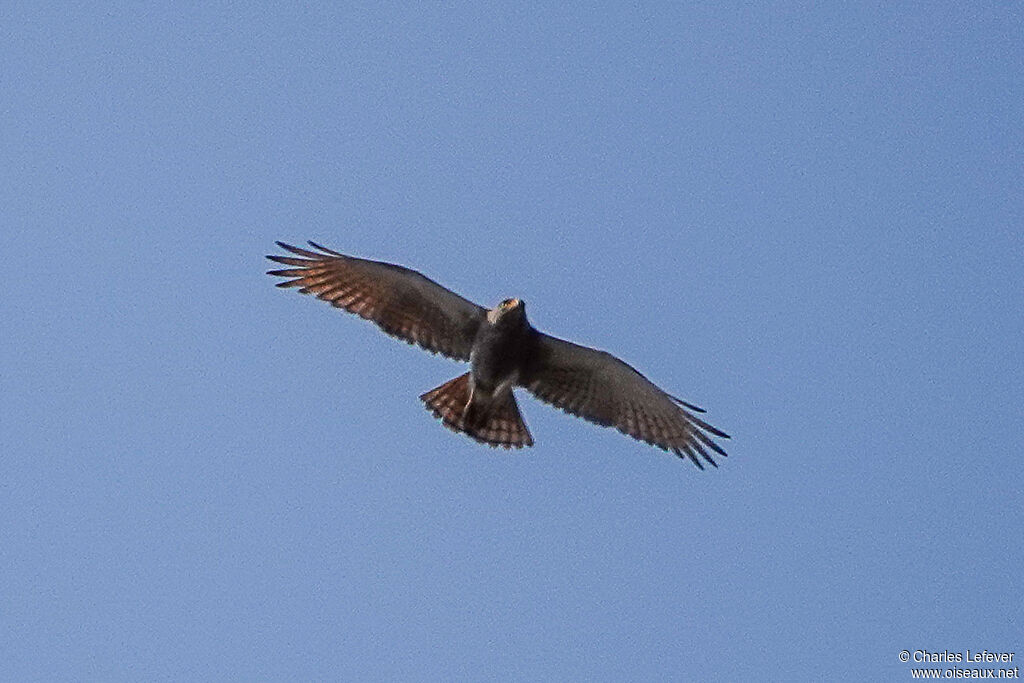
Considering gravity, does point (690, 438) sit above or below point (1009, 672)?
above

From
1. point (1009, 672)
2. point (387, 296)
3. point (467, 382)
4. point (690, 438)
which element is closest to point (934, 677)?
point (1009, 672)

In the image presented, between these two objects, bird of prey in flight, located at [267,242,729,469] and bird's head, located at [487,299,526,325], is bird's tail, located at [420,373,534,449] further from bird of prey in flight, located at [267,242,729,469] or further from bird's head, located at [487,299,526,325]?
bird's head, located at [487,299,526,325]

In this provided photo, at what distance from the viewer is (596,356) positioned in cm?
1225

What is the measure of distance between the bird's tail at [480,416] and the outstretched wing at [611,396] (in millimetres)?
354

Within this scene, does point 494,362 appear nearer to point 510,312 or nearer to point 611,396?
point 510,312

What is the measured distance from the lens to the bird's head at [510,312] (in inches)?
468

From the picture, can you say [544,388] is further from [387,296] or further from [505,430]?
[387,296]

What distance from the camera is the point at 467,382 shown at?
12328mm

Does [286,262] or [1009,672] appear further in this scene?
[286,262]

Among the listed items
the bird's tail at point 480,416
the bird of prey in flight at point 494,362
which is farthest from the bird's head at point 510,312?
the bird's tail at point 480,416

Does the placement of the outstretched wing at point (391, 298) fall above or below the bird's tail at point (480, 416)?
above

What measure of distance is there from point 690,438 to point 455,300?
2.73m

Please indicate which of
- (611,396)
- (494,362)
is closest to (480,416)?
(494,362)

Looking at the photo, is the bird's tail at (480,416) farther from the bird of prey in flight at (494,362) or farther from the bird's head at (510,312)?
the bird's head at (510,312)
